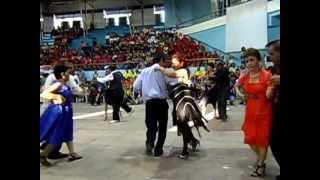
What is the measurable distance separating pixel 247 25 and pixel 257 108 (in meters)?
18.9

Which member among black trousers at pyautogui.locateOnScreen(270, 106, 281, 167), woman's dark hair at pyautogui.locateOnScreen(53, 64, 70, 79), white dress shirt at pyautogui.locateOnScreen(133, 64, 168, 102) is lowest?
Answer: black trousers at pyautogui.locateOnScreen(270, 106, 281, 167)

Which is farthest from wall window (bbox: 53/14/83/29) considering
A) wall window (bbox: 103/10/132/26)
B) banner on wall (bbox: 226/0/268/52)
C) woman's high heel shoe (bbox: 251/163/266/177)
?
woman's high heel shoe (bbox: 251/163/266/177)

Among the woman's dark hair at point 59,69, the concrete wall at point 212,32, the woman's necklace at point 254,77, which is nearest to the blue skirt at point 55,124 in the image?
the woman's dark hair at point 59,69

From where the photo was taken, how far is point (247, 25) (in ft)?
82.0

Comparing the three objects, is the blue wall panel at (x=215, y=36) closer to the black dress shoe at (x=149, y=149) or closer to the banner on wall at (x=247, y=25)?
the banner on wall at (x=247, y=25)

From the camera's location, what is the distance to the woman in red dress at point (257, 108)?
6625 mm

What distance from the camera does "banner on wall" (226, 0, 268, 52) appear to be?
2373cm

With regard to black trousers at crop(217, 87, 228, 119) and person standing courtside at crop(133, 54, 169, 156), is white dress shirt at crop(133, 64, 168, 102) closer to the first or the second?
person standing courtside at crop(133, 54, 169, 156)

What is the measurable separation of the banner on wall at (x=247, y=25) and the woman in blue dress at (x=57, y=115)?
1614cm

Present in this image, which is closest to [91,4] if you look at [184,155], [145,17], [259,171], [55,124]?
[145,17]

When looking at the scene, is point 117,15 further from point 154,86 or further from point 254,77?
point 254,77
